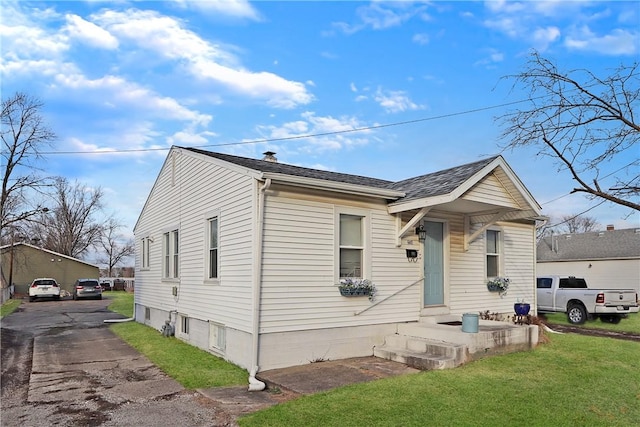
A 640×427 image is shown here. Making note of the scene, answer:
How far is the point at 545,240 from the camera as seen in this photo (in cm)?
3142

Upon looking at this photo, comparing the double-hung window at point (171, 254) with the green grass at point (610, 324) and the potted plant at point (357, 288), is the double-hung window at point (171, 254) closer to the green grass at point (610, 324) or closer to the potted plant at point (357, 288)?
the potted plant at point (357, 288)

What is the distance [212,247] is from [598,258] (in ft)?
81.1

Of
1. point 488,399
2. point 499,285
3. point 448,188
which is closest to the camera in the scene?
point 488,399

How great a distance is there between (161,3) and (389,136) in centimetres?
884

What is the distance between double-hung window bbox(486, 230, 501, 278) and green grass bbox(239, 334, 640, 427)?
3.97m

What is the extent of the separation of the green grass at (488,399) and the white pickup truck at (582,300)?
8199 millimetres

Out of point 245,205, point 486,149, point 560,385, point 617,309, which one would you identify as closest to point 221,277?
point 245,205

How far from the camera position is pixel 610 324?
1594 centimetres

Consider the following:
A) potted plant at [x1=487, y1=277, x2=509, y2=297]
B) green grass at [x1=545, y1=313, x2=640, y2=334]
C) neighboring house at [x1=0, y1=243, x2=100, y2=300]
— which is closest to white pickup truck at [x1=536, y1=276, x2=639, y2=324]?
green grass at [x1=545, y1=313, x2=640, y2=334]

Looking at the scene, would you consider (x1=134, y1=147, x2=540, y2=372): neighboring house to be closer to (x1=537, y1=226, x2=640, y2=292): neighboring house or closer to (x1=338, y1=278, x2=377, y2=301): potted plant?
(x1=338, y1=278, x2=377, y2=301): potted plant

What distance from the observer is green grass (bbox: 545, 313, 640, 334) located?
15.0 meters

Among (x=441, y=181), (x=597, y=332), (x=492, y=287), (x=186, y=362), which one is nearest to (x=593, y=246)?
(x=597, y=332)

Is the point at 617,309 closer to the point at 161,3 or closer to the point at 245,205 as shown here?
the point at 245,205

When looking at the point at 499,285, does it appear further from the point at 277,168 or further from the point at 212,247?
the point at 212,247
